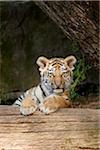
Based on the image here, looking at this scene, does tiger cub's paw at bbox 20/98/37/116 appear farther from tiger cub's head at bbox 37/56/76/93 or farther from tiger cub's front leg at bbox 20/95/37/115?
tiger cub's head at bbox 37/56/76/93

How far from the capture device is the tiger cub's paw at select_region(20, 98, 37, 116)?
7.25 ft

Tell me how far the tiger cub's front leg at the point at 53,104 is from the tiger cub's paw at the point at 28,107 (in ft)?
0.13

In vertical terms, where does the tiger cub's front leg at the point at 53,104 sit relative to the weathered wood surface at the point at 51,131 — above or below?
above

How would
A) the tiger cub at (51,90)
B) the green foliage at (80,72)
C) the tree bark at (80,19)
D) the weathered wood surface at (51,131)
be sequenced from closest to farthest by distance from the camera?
the weathered wood surface at (51,131) → the tiger cub at (51,90) → the tree bark at (80,19) → the green foliage at (80,72)

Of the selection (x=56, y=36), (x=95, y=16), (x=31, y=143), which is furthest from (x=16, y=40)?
(x=31, y=143)

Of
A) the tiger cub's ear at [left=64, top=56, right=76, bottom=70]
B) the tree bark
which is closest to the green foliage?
the tree bark

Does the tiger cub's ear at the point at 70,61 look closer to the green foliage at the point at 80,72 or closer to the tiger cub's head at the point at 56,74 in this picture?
the tiger cub's head at the point at 56,74

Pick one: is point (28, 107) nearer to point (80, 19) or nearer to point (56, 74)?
point (56, 74)

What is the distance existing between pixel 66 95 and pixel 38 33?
2.13 m

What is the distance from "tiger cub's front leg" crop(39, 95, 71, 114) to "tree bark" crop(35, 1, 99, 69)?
494 millimetres

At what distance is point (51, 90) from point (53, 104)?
0.12 meters

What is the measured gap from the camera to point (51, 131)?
2.15m

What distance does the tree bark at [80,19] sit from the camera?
2.43m

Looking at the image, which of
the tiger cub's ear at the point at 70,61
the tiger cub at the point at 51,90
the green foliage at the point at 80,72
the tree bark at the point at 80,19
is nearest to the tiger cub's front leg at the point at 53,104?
the tiger cub at the point at 51,90
